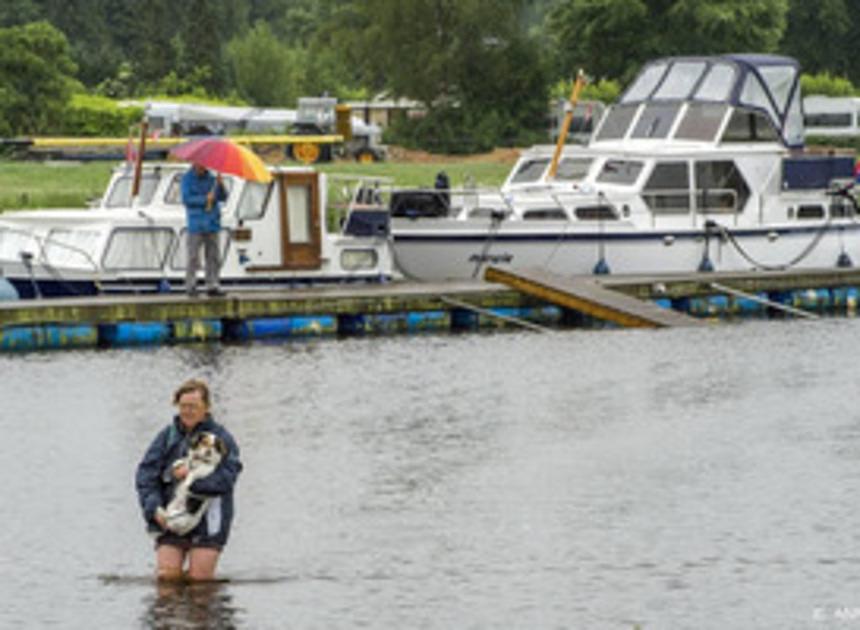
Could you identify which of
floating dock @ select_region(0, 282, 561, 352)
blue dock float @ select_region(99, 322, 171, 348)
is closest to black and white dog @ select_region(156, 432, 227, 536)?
floating dock @ select_region(0, 282, 561, 352)

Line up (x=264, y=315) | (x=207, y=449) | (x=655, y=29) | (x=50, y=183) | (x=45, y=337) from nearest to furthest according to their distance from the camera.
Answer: (x=207, y=449) → (x=45, y=337) → (x=264, y=315) → (x=50, y=183) → (x=655, y=29)

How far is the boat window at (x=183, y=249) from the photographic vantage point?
3956 cm

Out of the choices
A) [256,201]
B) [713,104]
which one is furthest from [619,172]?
[256,201]

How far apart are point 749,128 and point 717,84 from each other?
1146 mm

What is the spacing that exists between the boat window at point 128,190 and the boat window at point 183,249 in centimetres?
157

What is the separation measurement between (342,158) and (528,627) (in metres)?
66.1

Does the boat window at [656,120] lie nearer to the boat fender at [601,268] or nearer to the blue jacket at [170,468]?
the boat fender at [601,268]

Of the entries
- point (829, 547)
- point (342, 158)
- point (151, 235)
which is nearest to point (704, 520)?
point (829, 547)

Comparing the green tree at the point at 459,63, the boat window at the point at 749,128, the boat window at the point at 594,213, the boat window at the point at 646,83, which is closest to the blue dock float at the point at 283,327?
the boat window at the point at 594,213

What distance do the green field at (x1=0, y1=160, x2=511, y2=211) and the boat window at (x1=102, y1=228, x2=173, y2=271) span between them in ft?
26.7

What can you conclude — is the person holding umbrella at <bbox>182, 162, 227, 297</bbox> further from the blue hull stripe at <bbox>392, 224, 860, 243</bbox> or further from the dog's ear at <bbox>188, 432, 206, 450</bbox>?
the dog's ear at <bbox>188, 432, 206, 450</bbox>

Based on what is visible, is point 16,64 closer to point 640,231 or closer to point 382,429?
point 640,231

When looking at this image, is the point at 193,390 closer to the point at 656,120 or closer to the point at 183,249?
the point at 183,249

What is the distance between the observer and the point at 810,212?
4619cm
